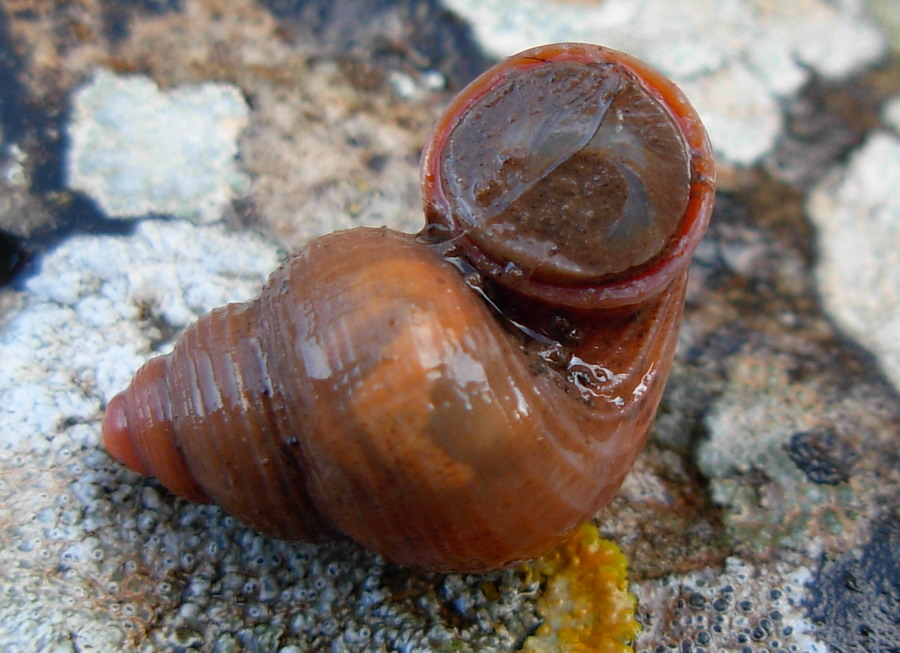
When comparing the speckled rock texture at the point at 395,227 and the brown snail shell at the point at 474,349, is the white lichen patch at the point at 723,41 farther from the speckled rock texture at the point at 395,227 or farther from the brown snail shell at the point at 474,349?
the brown snail shell at the point at 474,349

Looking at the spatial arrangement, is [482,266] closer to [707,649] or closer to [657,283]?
[657,283]

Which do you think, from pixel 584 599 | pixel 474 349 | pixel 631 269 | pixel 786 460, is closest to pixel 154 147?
pixel 474 349

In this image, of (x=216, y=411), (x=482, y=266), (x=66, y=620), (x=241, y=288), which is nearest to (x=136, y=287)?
(x=241, y=288)

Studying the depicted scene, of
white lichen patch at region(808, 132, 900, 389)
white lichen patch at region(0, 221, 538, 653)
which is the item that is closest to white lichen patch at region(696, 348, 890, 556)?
white lichen patch at region(808, 132, 900, 389)

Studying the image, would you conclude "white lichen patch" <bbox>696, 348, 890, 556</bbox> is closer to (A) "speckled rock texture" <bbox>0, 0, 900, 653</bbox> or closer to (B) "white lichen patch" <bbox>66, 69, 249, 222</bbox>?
(A) "speckled rock texture" <bbox>0, 0, 900, 653</bbox>

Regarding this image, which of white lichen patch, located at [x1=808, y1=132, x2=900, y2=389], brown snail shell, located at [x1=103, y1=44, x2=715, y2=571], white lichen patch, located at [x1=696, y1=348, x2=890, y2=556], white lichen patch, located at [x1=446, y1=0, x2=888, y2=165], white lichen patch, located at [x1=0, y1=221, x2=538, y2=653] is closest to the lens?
brown snail shell, located at [x1=103, y1=44, x2=715, y2=571]

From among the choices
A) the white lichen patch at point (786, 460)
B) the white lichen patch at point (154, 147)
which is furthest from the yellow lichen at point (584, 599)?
the white lichen patch at point (154, 147)

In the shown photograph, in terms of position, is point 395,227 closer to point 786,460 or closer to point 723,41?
point 786,460
